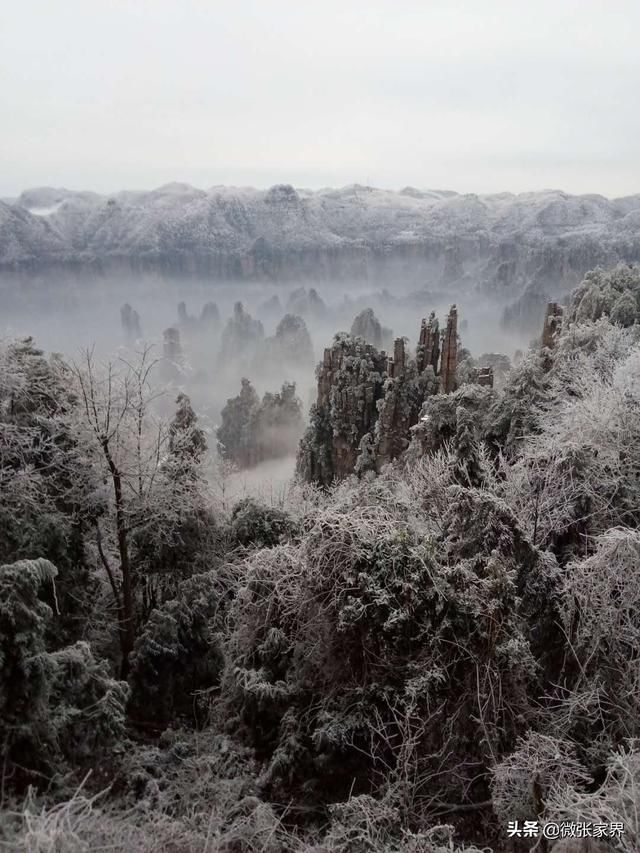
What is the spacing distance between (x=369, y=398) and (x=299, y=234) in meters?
154

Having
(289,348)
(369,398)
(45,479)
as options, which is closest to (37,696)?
(45,479)

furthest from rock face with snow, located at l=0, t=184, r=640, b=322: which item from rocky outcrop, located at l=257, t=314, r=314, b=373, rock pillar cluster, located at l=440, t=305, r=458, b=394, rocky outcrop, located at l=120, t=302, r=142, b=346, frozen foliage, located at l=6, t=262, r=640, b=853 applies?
frozen foliage, located at l=6, t=262, r=640, b=853

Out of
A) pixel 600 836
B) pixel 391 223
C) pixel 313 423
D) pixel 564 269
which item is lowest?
pixel 313 423

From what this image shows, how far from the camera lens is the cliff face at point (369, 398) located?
42.6 metres

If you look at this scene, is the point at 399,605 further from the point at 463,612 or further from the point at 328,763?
the point at 328,763

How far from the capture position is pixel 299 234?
190625mm

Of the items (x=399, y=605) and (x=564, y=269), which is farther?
(x=564, y=269)

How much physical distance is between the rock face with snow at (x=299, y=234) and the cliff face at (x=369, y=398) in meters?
105

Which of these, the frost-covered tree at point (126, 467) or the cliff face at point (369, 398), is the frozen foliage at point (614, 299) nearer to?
the cliff face at point (369, 398)

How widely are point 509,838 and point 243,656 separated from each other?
5.32 meters

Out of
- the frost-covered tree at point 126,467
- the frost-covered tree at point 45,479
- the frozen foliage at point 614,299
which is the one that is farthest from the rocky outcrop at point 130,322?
the frost-covered tree at point 126,467

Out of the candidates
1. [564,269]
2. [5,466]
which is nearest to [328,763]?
[5,466]

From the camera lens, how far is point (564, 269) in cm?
13338

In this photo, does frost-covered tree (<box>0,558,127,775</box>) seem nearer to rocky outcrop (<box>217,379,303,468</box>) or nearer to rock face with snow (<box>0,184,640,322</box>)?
rocky outcrop (<box>217,379,303,468</box>)
